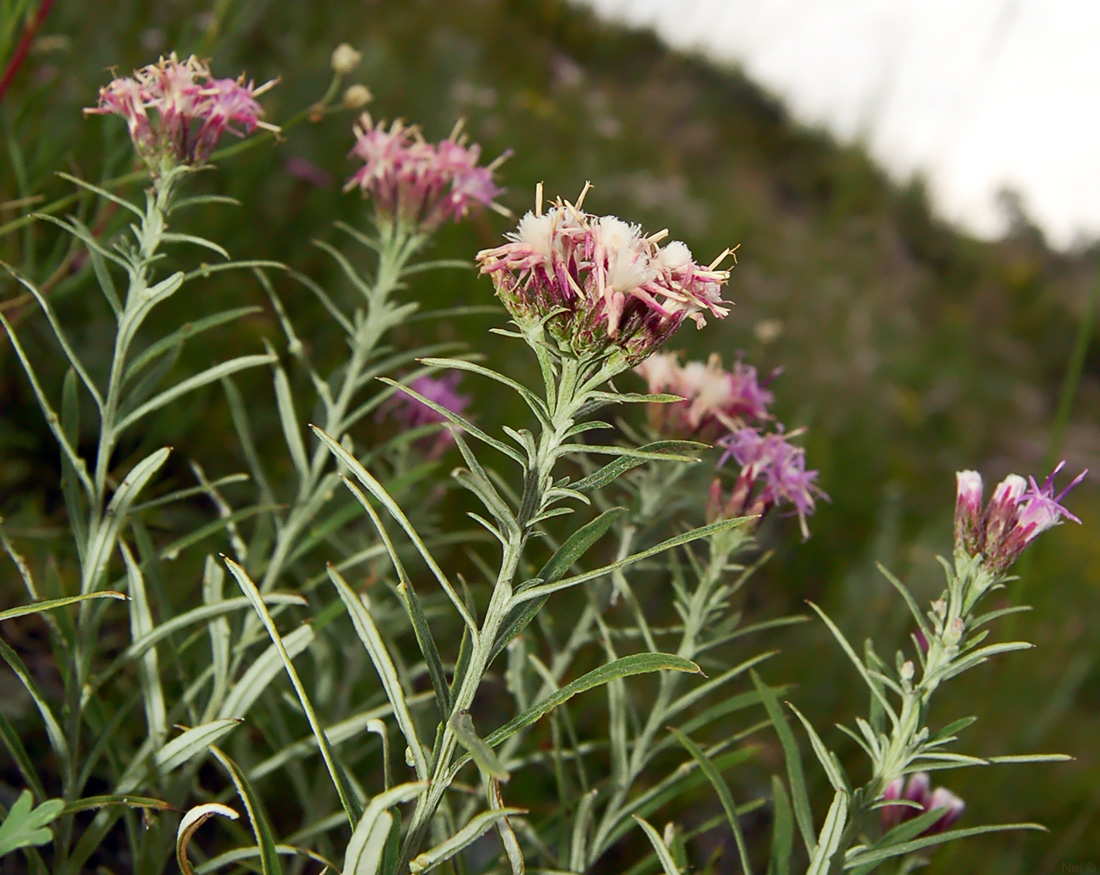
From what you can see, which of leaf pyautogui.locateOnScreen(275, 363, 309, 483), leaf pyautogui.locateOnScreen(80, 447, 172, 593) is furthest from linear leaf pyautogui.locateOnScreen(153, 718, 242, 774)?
leaf pyautogui.locateOnScreen(275, 363, 309, 483)

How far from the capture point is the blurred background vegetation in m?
1.51

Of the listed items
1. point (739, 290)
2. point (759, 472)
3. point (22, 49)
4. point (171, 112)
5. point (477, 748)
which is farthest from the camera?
point (739, 290)

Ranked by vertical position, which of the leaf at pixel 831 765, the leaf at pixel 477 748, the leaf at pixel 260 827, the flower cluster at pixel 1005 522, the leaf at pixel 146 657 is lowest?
the leaf at pixel 146 657

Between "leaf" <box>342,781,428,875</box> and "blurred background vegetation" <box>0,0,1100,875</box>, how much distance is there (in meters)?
0.42

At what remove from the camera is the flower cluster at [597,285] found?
50cm

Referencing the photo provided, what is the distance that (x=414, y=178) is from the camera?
90 cm

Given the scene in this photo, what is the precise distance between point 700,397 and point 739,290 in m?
3.07

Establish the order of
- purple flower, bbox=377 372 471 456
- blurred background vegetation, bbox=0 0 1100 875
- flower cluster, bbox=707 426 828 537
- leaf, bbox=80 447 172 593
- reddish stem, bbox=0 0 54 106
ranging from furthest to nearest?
blurred background vegetation, bbox=0 0 1100 875, purple flower, bbox=377 372 471 456, reddish stem, bbox=0 0 54 106, flower cluster, bbox=707 426 828 537, leaf, bbox=80 447 172 593

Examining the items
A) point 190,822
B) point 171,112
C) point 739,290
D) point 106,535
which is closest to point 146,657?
point 106,535

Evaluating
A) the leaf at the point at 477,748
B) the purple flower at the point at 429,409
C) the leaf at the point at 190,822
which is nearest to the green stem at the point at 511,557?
the leaf at the point at 477,748

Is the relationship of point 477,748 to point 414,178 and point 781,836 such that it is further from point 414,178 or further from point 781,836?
point 414,178

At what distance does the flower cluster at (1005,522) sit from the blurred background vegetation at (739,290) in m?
0.29

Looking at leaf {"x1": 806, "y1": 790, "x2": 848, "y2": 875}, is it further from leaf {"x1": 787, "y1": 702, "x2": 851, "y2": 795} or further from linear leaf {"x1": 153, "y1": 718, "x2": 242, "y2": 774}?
linear leaf {"x1": 153, "y1": 718, "x2": 242, "y2": 774}

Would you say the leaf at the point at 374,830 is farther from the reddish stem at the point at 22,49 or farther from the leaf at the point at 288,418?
the reddish stem at the point at 22,49
